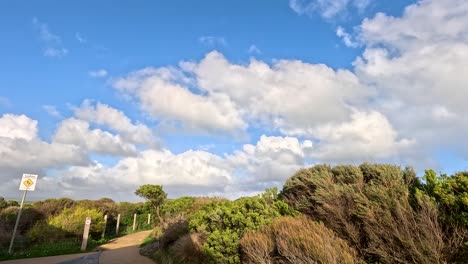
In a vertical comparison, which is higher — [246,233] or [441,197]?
[441,197]

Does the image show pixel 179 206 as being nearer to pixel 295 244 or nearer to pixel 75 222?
pixel 75 222

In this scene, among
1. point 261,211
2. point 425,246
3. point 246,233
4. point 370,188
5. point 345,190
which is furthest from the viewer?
point 261,211

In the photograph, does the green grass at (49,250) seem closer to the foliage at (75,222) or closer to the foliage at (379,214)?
the foliage at (75,222)

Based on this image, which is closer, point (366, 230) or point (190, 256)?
point (366, 230)

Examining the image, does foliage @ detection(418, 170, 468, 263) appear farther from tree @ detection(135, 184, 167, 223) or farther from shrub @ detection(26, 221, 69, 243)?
tree @ detection(135, 184, 167, 223)

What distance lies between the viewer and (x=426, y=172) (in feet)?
20.1

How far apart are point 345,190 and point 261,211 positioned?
8.55 ft

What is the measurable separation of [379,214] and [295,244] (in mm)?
1717

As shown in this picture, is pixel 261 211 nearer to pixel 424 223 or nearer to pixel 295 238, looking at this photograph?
pixel 295 238

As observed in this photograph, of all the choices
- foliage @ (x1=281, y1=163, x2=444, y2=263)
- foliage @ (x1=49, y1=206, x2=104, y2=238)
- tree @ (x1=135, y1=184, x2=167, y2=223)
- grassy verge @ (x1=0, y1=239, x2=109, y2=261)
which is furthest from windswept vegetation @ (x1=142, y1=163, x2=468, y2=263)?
tree @ (x1=135, y1=184, x2=167, y2=223)

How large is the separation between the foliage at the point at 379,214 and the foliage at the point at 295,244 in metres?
0.45

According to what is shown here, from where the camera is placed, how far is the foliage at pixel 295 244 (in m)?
5.66

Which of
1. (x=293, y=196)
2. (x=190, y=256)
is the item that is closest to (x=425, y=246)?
(x=293, y=196)

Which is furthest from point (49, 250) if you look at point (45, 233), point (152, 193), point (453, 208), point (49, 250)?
point (453, 208)
